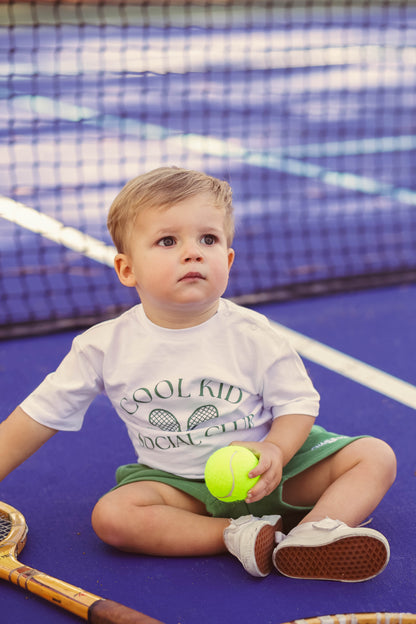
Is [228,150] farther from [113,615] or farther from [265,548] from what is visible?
[113,615]

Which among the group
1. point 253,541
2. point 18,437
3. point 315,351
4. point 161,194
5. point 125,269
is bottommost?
point 315,351

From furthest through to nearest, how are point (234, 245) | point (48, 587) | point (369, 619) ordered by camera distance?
point (234, 245), point (48, 587), point (369, 619)

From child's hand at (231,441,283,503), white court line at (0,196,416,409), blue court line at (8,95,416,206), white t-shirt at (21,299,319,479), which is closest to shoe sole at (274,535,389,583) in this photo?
child's hand at (231,441,283,503)

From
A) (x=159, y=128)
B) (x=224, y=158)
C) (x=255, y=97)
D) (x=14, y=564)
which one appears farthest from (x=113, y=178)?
(x=14, y=564)

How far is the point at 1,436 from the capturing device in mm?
1576

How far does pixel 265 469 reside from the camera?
1421 millimetres

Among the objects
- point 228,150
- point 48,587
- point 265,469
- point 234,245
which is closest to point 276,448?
point 265,469

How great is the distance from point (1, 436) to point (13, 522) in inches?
6.2

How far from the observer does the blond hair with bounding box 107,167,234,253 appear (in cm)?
148

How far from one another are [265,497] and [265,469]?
0.50 ft

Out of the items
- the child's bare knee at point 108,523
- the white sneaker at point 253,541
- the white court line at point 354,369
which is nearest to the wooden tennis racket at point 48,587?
the child's bare knee at point 108,523

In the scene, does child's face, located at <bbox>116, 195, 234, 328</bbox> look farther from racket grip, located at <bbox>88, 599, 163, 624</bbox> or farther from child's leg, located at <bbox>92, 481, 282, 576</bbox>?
racket grip, located at <bbox>88, 599, 163, 624</bbox>

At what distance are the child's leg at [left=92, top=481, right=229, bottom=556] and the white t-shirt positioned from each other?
0.08m

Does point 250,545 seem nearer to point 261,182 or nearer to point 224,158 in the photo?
point 261,182
